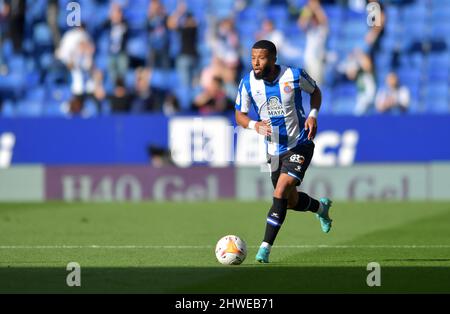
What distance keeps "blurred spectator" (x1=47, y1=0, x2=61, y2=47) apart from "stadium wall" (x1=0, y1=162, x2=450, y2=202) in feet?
15.3

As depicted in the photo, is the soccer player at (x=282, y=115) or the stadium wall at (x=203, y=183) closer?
the soccer player at (x=282, y=115)

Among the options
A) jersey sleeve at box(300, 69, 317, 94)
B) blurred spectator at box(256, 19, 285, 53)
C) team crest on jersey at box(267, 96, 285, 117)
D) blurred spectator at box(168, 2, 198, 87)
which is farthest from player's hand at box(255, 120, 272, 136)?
blurred spectator at box(168, 2, 198, 87)

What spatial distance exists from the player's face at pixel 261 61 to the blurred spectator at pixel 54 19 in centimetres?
1472

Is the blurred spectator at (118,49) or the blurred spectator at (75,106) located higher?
the blurred spectator at (118,49)

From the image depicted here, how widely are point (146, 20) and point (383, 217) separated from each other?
1019 cm

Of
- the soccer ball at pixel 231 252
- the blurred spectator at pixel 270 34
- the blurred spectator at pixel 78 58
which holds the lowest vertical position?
the soccer ball at pixel 231 252

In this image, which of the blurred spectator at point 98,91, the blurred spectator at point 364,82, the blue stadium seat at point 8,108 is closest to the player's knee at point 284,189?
the blurred spectator at point 364,82

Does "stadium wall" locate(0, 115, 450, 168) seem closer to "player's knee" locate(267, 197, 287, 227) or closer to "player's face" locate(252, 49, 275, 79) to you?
"player's face" locate(252, 49, 275, 79)

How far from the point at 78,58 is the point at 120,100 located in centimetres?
195

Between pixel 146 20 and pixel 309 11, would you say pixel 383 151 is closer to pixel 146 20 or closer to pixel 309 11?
pixel 309 11

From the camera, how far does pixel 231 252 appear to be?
35.2 ft

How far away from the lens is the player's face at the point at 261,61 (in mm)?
10977

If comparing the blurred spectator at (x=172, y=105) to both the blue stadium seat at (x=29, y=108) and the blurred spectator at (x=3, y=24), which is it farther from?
the blurred spectator at (x=3, y=24)
